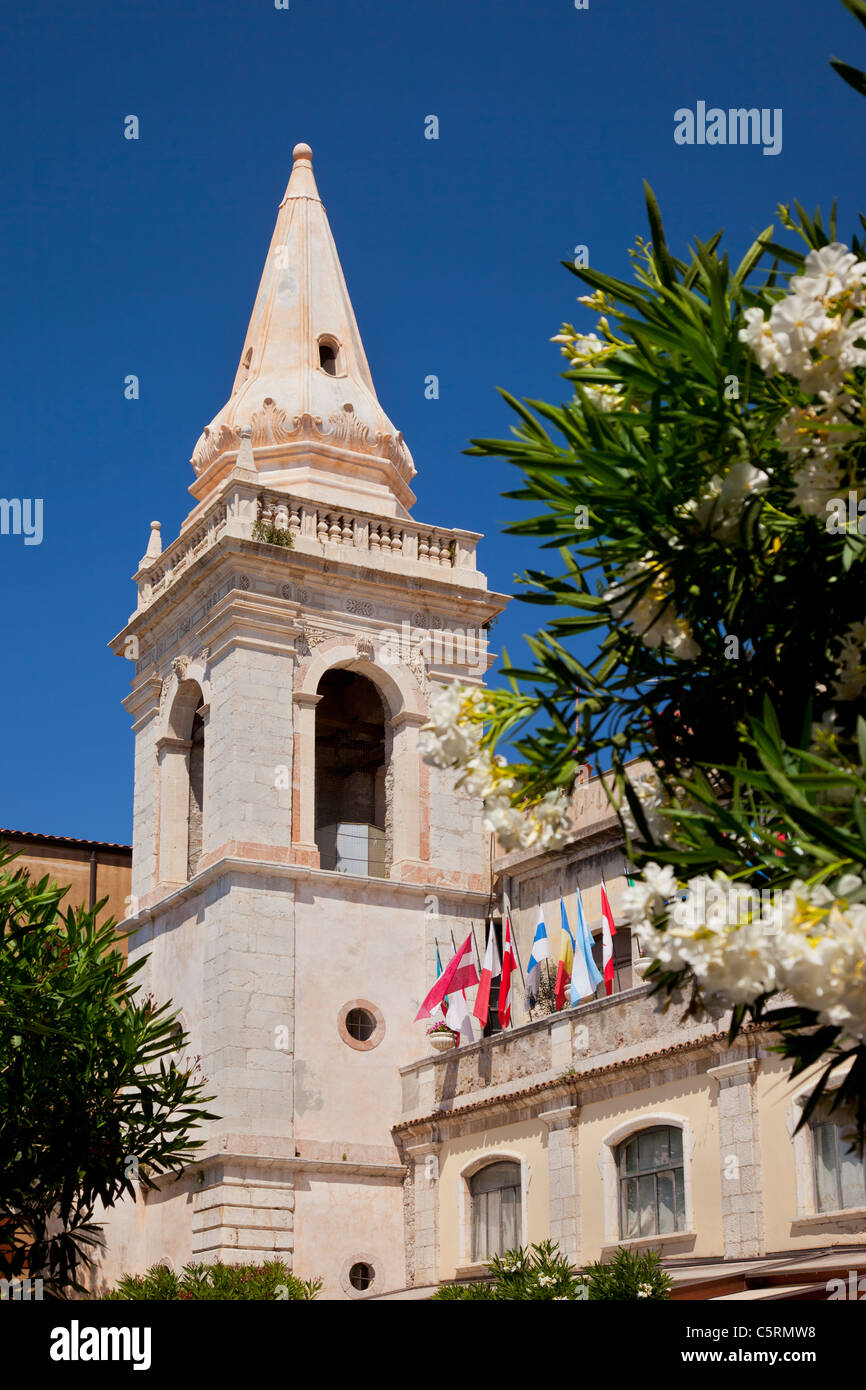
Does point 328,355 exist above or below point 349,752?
above

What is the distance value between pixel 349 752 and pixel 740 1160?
15398mm

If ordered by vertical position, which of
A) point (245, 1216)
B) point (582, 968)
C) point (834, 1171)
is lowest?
point (245, 1216)

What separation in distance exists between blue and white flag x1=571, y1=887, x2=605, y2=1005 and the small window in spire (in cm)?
1399

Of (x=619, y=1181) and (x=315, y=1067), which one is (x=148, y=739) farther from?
(x=619, y=1181)

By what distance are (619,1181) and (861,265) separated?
2006 cm

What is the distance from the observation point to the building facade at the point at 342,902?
26328 millimetres

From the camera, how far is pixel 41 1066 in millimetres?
21938

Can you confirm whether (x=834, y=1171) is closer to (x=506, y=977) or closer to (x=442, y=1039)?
(x=506, y=977)

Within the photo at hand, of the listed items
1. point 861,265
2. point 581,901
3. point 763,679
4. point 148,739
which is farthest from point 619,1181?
point 861,265

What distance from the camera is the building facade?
2633cm

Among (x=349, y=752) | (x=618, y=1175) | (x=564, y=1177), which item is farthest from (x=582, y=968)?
(x=349, y=752)

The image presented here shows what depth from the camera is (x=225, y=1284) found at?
91.0 ft

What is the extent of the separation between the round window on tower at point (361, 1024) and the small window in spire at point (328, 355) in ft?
44.5
